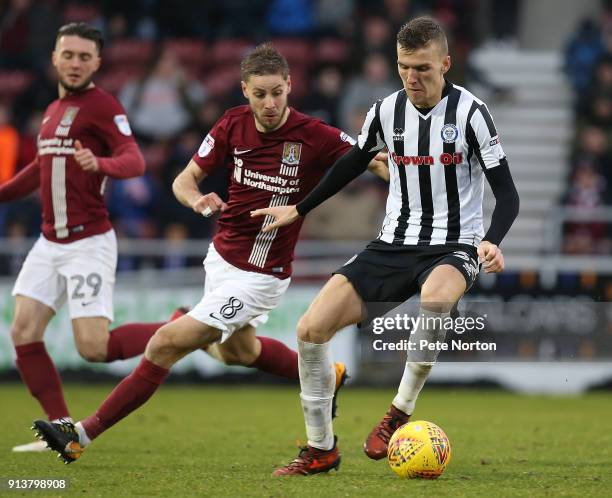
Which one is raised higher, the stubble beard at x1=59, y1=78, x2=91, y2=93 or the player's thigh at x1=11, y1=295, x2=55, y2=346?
the stubble beard at x1=59, y1=78, x2=91, y2=93

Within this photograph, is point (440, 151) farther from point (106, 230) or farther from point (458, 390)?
point (458, 390)

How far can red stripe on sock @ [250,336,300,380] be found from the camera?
797 centimetres

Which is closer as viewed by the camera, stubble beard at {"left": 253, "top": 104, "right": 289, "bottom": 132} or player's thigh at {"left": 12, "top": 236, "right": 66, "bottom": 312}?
stubble beard at {"left": 253, "top": 104, "right": 289, "bottom": 132}

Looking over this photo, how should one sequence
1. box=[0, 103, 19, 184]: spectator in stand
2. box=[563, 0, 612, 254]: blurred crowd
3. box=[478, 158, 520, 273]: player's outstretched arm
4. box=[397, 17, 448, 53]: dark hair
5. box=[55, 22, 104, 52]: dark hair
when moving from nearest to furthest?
box=[478, 158, 520, 273]: player's outstretched arm < box=[397, 17, 448, 53]: dark hair < box=[55, 22, 104, 52]: dark hair < box=[0, 103, 19, 184]: spectator in stand < box=[563, 0, 612, 254]: blurred crowd

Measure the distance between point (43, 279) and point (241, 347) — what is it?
1327 mm

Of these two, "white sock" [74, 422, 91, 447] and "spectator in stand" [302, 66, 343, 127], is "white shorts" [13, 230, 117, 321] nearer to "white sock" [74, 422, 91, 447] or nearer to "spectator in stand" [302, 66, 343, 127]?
"white sock" [74, 422, 91, 447]

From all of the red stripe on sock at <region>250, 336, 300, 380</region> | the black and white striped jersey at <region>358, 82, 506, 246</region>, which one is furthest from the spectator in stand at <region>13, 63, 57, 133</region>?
the black and white striped jersey at <region>358, 82, 506, 246</region>

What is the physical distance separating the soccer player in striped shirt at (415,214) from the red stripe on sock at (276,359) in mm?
1343

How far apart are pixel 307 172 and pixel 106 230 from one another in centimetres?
158

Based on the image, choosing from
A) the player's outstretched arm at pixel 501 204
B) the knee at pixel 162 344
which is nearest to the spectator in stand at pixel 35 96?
the knee at pixel 162 344

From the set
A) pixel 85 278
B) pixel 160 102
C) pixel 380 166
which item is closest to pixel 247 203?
pixel 380 166

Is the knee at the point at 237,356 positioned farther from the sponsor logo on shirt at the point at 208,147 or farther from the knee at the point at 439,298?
the knee at the point at 439,298

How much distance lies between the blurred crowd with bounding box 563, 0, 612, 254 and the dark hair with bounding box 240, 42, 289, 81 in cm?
816

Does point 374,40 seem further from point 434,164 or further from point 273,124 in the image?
point 434,164
